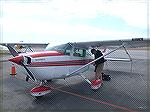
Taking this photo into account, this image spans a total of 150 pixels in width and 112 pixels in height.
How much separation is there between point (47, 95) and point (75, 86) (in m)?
1.77

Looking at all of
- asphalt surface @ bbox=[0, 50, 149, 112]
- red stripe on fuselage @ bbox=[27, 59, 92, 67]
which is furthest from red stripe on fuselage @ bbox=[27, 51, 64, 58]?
asphalt surface @ bbox=[0, 50, 149, 112]

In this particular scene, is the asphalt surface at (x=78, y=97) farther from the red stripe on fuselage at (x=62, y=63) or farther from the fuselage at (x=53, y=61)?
the red stripe on fuselage at (x=62, y=63)

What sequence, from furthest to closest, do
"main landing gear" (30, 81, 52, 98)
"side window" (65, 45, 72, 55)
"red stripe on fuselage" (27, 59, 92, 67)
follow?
"side window" (65, 45, 72, 55) < "main landing gear" (30, 81, 52, 98) < "red stripe on fuselage" (27, 59, 92, 67)

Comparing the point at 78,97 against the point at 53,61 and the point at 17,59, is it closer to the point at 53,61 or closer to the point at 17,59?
the point at 53,61

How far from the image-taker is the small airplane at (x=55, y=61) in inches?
287

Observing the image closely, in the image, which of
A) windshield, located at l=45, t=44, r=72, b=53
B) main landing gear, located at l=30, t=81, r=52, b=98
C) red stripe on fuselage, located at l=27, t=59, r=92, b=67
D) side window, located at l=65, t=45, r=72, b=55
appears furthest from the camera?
side window, located at l=65, t=45, r=72, b=55

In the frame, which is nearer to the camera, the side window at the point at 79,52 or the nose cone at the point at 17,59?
the nose cone at the point at 17,59

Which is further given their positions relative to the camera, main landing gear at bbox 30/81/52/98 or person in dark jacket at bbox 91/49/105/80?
person in dark jacket at bbox 91/49/105/80

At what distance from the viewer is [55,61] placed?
7973 millimetres

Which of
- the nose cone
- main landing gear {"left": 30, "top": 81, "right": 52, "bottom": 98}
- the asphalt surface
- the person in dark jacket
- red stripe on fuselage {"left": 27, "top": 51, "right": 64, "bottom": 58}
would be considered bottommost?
the asphalt surface

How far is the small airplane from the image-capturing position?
23.9 feet

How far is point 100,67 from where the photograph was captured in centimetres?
989

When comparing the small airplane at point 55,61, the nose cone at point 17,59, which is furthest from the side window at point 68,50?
the nose cone at point 17,59

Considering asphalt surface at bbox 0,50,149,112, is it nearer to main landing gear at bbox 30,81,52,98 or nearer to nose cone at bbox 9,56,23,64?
main landing gear at bbox 30,81,52,98
